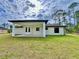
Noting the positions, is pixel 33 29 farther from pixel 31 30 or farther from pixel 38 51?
pixel 38 51

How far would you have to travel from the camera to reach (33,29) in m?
36.0

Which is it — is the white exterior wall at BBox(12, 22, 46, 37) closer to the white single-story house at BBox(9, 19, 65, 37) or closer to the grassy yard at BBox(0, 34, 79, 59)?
the white single-story house at BBox(9, 19, 65, 37)

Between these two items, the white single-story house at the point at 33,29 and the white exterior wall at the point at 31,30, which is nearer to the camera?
the white single-story house at the point at 33,29

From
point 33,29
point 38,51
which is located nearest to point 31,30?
point 33,29

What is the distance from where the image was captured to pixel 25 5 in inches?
3543

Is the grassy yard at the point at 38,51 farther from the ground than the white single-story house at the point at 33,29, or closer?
closer

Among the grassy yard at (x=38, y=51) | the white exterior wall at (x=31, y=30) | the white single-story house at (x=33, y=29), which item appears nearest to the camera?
the grassy yard at (x=38, y=51)

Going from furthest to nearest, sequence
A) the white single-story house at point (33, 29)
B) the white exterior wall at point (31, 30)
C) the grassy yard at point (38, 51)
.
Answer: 1. the white exterior wall at point (31, 30)
2. the white single-story house at point (33, 29)
3. the grassy yard at point (38, 51)

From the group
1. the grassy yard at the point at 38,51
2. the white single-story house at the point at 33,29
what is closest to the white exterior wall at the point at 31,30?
the white single-story house at the point at 33,29

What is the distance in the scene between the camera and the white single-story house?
106 feet

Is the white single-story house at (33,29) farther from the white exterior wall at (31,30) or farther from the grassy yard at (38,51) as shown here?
the grassy yard at (38,51)

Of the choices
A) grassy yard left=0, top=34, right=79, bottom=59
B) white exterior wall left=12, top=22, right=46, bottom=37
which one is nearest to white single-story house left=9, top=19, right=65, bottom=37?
white exterior wall left=12, top=22, right=46, bottom=37

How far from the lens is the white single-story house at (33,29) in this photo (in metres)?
32.4

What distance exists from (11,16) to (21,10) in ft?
19.1
